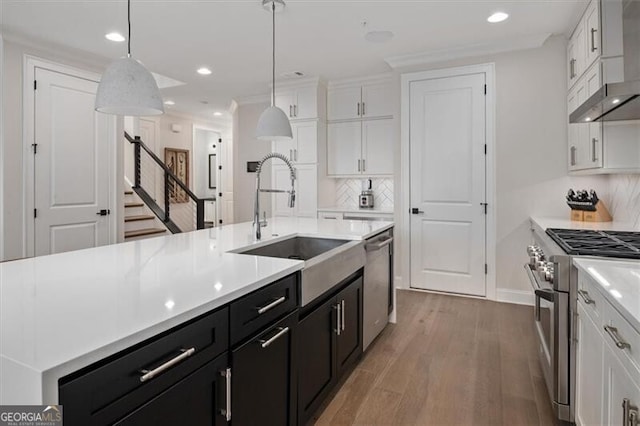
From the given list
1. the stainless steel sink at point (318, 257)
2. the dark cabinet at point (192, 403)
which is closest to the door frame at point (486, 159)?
the stainless steel sink at point (318, 257)

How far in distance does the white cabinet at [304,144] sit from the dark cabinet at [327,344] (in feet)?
9.75

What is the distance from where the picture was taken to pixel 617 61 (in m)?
2.48

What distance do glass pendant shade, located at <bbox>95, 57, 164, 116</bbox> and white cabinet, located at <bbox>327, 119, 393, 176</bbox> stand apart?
357 cm

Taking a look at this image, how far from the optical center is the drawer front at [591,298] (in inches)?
55.9

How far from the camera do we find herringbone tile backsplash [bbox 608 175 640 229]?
273 centimetres

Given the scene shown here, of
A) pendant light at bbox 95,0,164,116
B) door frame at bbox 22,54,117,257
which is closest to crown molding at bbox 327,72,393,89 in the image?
door frame at bbox 22,54,117,257

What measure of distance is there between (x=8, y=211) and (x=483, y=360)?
173 inches

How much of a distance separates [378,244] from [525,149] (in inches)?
86.2

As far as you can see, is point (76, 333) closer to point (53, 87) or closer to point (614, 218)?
point (614, 218)

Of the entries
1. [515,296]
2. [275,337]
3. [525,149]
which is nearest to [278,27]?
[525,149]

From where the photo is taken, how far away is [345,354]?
2.24 metres

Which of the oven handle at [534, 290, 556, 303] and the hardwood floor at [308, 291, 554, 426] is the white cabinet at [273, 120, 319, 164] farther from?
the oven handle at [534, 290, 556, 303]

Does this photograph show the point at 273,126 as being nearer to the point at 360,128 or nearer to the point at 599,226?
the point at 360,128

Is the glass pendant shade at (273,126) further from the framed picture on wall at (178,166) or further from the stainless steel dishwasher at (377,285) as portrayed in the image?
the framed picture on wall at (178,166)
